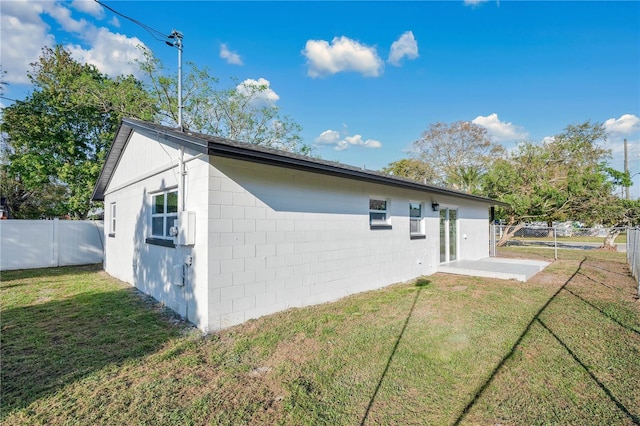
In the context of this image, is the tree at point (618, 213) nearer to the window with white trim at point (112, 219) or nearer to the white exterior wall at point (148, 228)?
the white exterior wall at point (148, 228)

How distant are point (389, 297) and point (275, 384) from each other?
4.00 meters

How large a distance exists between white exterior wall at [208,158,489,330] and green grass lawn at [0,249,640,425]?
0.46 m

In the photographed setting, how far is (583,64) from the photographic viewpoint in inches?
431

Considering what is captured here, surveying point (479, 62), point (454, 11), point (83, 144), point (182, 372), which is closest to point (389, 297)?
point (182, 372)

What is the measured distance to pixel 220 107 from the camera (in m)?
19.9

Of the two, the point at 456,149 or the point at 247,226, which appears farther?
the point at 456,149

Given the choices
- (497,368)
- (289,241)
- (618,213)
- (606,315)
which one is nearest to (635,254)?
(606,315)

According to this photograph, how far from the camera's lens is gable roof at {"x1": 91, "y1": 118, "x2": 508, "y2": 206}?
4.34 meters

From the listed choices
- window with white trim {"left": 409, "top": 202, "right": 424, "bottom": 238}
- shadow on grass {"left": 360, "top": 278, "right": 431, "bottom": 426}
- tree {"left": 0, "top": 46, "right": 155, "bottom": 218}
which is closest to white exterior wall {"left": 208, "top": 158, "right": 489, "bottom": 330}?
window with white trim {"left": 409, "top": 202, "right": 424, "bottom": 238}

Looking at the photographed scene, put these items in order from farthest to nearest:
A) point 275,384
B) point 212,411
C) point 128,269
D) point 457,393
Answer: point 128,269
point 275,384
point 457,393
point 212,411

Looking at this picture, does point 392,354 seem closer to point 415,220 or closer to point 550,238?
point 415,220

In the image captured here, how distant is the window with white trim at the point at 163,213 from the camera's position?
588 cm

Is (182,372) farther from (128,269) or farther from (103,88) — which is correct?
(103,88)

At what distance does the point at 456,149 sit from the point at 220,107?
20.2 meters
